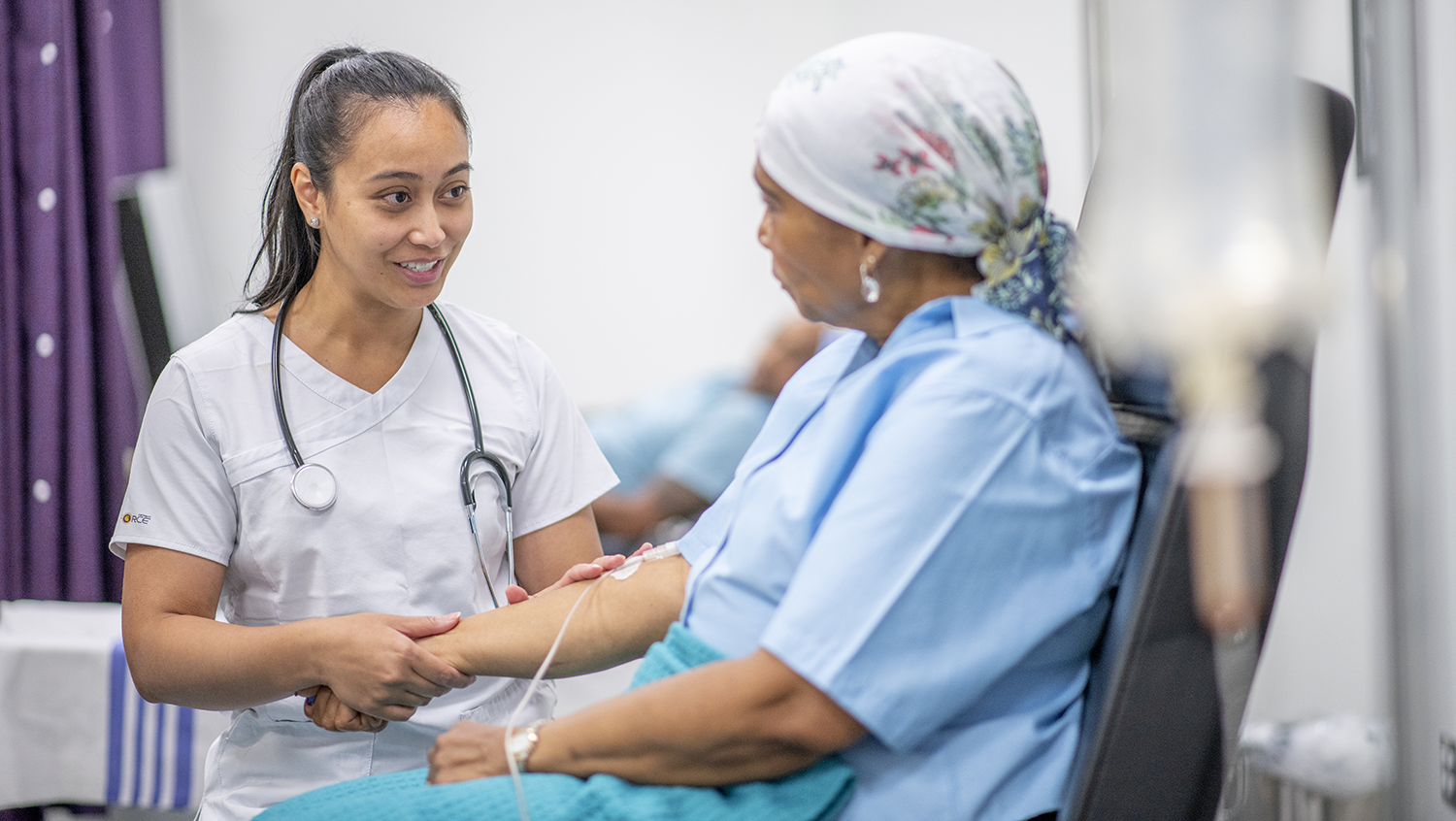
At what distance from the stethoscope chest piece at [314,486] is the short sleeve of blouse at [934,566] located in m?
0.64

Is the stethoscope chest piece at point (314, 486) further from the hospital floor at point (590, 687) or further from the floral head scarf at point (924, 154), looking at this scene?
the hospital floor at point (590, 687)

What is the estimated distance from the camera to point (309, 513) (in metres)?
1.32

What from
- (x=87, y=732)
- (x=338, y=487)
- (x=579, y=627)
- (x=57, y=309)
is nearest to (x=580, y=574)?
(x=579, y=627)

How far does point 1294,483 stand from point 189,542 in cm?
116

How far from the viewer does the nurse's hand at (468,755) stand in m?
1.02

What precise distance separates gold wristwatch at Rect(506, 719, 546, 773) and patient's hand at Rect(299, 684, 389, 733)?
30cm

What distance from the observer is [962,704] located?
93cm

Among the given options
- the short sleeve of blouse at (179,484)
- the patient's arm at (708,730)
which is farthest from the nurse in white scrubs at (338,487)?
the patient's arm at (708,730)

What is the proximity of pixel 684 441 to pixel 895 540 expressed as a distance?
7.81 ft

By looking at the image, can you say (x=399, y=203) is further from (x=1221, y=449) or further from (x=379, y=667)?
(x=1221, y=449)

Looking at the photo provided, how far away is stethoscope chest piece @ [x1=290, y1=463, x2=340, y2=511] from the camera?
1.30 m

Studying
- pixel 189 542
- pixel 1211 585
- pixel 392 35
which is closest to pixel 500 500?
pixel 189 542

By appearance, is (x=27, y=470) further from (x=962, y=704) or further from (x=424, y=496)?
(x=962, y=704)

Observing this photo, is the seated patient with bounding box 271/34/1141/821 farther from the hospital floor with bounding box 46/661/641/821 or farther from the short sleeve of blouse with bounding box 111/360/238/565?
the hospital floor with bounding box 46/661/641/821
